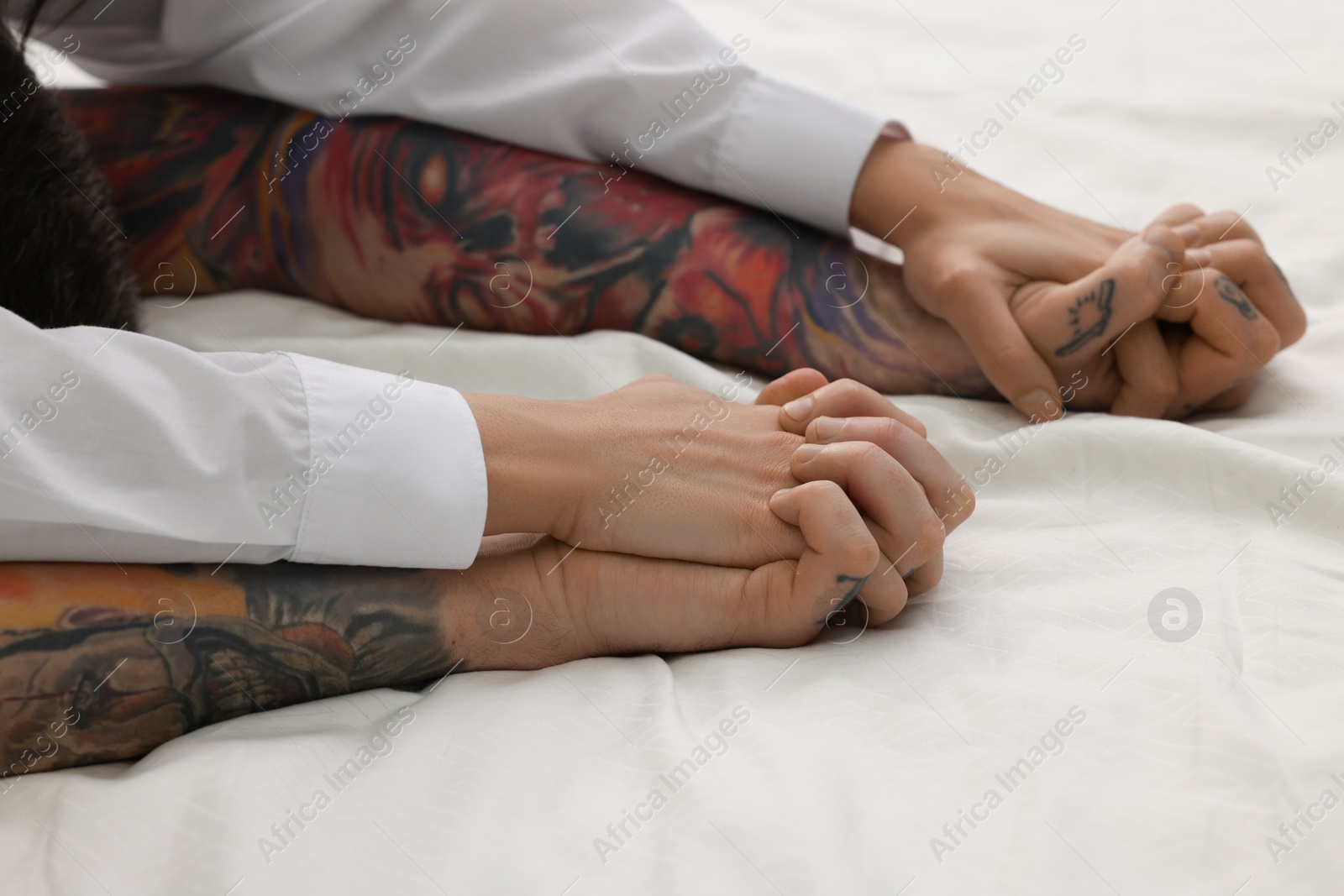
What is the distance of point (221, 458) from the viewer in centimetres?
72

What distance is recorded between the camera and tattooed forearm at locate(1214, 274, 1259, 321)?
1.03 meters

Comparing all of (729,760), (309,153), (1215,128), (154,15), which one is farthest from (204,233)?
(1215,128)

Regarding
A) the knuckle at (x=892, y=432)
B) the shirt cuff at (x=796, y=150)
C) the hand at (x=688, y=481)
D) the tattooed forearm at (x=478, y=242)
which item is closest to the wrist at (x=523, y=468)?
the hand at (x=688, y=481)

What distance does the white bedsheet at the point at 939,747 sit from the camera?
60cm

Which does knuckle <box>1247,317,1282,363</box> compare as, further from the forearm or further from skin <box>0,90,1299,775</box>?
the forearm

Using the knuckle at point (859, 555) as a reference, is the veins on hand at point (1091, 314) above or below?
above

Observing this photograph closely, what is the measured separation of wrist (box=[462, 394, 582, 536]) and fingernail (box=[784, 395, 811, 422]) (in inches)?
7.4

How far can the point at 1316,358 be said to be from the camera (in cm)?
114

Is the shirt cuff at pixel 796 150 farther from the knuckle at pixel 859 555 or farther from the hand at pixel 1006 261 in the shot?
the knuckle at pixel 859 555

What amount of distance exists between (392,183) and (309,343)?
8.4 inches

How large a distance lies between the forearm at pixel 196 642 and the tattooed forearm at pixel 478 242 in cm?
47

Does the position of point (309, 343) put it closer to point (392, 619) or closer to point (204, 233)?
point (204, 233)

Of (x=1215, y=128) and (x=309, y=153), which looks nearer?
(x=309, y=153)

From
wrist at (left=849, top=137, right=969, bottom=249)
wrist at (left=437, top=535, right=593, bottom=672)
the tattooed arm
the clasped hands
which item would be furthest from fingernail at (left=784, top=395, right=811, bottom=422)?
wrist at (left=849, top=137, right=969, bottom=249)
